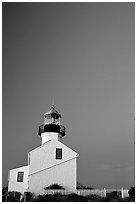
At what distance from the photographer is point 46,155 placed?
34.3ft

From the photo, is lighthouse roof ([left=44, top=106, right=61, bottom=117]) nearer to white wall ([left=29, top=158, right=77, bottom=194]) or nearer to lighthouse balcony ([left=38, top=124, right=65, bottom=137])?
lighthouse balcony ([left=38, top=124, right=65, bottom=137])

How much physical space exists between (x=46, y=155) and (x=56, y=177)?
2.51 feet

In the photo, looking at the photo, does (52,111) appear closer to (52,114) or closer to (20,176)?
(52,114)

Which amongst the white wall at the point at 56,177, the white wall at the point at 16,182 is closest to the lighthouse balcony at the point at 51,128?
the white wall at the point at 56,177

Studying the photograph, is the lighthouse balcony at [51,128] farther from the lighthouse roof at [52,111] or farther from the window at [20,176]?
the window at [20,176]

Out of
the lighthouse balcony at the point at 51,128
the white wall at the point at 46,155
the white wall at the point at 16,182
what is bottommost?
the white wall at the point at 16,182

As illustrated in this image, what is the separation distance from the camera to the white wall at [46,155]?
10320 millimetres

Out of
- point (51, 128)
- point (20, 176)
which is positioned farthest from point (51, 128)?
point (20, 176)

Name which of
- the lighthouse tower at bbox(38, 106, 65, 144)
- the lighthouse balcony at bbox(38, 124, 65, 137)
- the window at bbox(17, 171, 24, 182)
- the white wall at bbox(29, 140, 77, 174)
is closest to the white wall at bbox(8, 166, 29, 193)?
the window at bbox(17, 171, 24, 182)

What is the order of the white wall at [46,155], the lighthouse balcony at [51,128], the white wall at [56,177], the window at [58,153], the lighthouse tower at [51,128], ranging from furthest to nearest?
the lighthouse balcony at [51,128], the lighthouse tower at [51,128], the window at [58,153], the white wall at [46,155], the white wall at [56,177]

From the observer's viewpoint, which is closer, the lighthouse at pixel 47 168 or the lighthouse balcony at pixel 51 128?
the lighthouse at pixel 47 168

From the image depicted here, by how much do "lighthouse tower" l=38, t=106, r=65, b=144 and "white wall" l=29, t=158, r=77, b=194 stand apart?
3.58ft

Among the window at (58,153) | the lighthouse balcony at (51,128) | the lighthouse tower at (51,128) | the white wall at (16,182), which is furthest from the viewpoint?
the lighthouse balcony at (51,128)

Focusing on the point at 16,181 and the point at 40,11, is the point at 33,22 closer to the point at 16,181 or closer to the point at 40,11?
the point at 40,11
